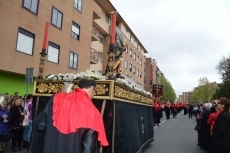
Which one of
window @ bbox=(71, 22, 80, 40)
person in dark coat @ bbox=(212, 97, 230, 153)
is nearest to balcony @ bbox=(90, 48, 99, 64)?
window @ bbox=(71, 22, 80, 40)

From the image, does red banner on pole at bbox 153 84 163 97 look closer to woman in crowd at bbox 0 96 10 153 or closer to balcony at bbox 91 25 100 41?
woman in crowd at bbox 0 96 10 153

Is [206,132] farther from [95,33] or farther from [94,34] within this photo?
[95,33]

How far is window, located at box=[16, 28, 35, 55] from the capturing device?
15798 millimetres

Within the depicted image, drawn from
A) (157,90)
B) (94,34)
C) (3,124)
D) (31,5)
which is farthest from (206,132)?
(94,34)

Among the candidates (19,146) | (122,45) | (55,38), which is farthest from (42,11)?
(122,45)

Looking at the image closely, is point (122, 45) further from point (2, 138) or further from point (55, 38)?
point (55, 38)

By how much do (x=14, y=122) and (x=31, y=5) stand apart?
11.1 m

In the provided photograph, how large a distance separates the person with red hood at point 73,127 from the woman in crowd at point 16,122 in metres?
5.85

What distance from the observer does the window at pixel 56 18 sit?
19109mm

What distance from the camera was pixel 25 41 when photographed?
53.2ft

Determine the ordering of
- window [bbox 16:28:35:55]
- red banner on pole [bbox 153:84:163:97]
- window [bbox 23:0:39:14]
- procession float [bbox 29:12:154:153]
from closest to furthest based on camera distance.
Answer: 1. procession float [bbox 29:12:154:153]
2. red banner on pole [bbox 153:84:163:97]
3. window [bbox 16:28:35:55]
4. window [bbox 23:0:39:14]

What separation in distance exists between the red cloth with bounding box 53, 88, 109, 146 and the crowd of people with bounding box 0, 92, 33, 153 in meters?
5.55

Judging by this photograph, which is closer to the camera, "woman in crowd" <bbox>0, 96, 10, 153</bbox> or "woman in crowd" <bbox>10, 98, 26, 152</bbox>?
"woman in crowd" <bbox>0, 96, 10, 153</bbox>

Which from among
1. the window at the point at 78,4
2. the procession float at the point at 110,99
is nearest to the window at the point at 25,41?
the window at the point at 78,4
